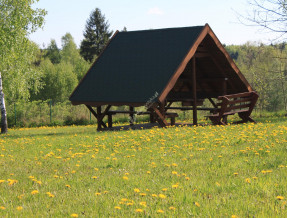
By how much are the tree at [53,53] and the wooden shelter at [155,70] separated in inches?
3139

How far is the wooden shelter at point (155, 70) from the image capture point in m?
15.8

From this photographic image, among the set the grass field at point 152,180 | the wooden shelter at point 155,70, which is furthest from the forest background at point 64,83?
the grass field at point 152,180

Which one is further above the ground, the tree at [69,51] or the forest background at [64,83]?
the tree at [69,51]

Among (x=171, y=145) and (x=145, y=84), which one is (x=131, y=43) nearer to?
(x=145, y=84)

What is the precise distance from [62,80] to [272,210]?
6243cm

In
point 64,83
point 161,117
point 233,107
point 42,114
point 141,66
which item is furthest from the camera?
point 64,83

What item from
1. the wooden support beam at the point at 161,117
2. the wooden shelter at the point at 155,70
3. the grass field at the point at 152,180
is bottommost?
the grass field at the point at 152,180

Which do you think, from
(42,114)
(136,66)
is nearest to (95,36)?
(42,114)

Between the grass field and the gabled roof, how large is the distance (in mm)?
6192

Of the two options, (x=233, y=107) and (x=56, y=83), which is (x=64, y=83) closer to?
(x=56, y=83)

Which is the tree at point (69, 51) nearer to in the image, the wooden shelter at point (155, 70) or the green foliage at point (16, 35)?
the green foliage at point (16, 35)

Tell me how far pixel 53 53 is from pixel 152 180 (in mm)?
94403

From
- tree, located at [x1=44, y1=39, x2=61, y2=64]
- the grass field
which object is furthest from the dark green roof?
tree, located at [x1=44, y1=39, x2=61, y2=64]

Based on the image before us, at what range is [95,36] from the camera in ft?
221
